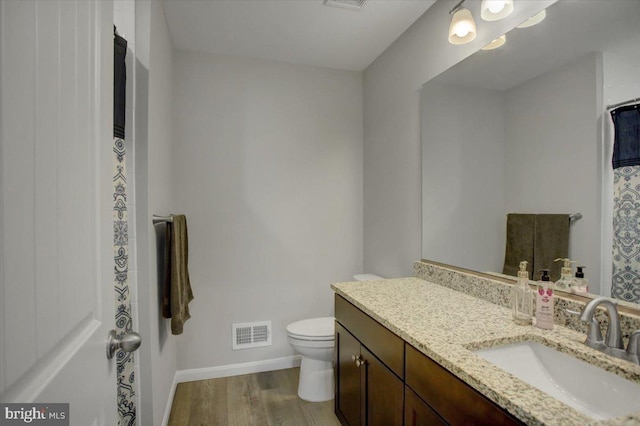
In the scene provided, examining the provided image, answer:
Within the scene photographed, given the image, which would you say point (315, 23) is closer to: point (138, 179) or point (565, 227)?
point (138, 179)

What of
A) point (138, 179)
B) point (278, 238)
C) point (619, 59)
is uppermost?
point (619, 59)

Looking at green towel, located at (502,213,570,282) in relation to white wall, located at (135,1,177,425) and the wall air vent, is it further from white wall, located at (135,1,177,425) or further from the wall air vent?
white wall, located at (135,1,177,425)

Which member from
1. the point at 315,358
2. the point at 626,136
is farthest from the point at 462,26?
the point at 315,358

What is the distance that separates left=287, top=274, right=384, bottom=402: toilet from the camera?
215 centimetres

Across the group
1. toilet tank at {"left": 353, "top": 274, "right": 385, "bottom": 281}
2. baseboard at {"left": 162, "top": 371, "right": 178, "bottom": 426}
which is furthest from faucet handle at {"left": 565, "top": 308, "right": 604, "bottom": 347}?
baseboard at {"left": 162, "top": 371, "right": 178, "bottom": 426}

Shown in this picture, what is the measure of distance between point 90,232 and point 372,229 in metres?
2.31

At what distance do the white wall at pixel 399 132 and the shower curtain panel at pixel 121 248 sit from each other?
1.67 metres

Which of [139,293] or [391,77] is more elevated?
[391,77]

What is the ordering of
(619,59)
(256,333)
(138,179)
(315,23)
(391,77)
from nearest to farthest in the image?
1. (619,59)
2. (138,179)
3. (315,23)
4. (391,77)
5. (256,333)

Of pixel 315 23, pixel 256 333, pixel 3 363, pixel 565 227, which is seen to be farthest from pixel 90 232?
Result: pixel 256 333

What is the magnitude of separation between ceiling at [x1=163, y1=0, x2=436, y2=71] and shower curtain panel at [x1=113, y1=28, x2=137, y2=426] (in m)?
0.83

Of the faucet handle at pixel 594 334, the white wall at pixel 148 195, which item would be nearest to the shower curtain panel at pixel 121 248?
the white wall at pixel 148 195

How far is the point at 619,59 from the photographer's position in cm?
114

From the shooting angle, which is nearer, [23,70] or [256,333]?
[23,70]
